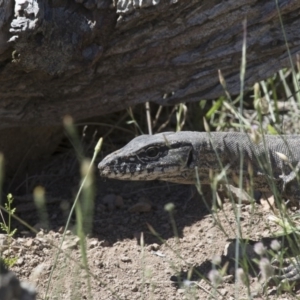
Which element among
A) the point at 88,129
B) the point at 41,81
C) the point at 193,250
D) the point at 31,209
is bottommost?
the point at 193,250

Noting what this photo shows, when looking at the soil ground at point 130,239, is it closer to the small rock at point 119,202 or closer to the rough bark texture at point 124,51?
the small rock at point 119,202

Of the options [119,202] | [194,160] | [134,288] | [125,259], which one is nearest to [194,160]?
[194,160]

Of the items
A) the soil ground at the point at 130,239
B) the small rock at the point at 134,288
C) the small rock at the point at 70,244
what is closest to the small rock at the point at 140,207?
the soil ground at the point at 130,239

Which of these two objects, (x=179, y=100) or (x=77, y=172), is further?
(x=77, y=172)

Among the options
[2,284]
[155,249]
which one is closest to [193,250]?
[155,249]

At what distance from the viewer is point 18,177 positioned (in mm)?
6820

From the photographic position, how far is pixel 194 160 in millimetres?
5516

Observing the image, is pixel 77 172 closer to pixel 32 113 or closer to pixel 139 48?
pixel 32 113

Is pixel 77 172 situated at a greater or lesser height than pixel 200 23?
lesser

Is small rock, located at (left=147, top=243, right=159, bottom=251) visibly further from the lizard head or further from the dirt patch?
the lizard head

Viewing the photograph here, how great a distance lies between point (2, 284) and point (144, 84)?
3.13 meters

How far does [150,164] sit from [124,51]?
834 mm

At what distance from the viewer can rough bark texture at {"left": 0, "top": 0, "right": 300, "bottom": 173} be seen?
5.37 m

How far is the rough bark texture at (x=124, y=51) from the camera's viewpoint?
5.37 metres
